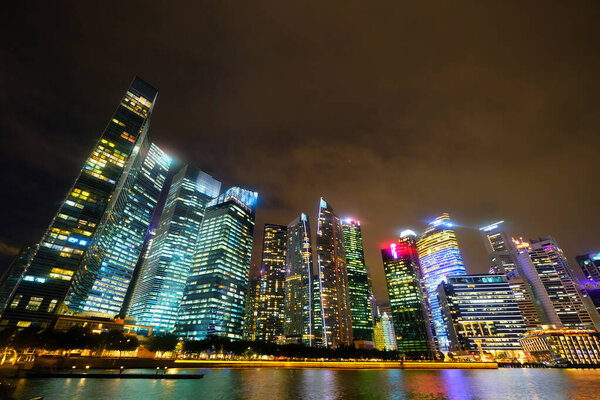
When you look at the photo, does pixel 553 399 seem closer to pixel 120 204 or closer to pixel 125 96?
pixel 120 204

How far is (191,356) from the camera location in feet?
469

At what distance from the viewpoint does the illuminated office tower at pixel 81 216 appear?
118688 millimetres

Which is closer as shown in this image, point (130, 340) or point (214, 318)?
point (130, 340)

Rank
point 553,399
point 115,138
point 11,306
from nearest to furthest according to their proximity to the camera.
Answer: point 553,399 → point 11,306 → point 115,138

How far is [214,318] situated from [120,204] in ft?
334

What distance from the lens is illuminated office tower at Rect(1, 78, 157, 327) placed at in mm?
118688

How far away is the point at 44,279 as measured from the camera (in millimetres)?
124062

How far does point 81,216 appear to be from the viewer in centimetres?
14425

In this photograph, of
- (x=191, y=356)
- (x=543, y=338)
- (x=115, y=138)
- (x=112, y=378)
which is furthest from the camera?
(x=543, y=338)

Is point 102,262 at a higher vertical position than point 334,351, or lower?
higher

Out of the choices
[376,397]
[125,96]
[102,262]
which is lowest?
[376,397]

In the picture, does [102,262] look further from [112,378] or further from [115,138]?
[112,378]

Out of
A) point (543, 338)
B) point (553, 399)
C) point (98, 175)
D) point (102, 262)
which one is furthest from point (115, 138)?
point (543, 338)

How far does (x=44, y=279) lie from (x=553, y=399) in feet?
571
